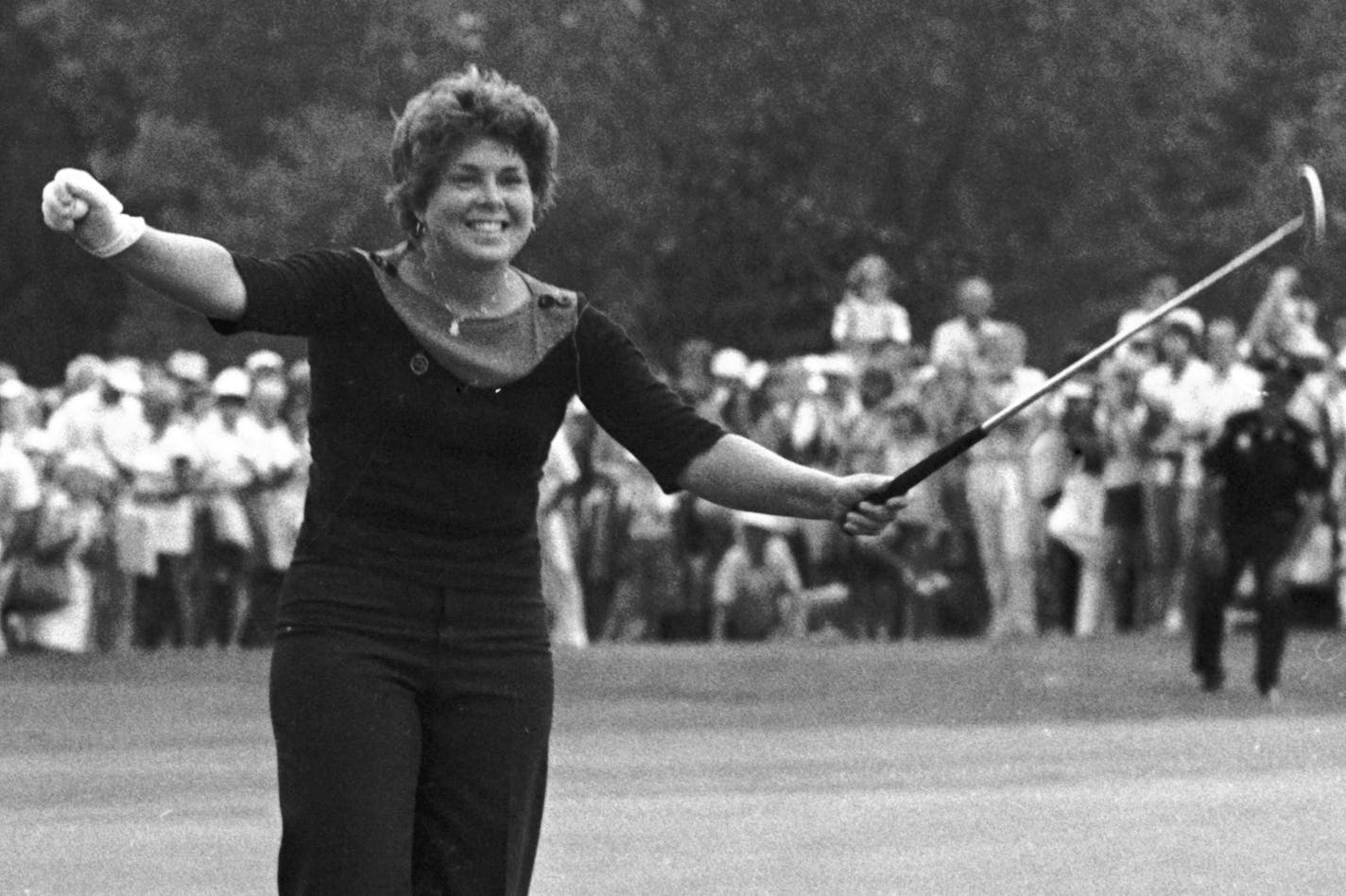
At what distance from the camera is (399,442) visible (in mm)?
6273

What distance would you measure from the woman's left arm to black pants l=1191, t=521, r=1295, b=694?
38.5ft

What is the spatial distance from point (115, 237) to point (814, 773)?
8.62m

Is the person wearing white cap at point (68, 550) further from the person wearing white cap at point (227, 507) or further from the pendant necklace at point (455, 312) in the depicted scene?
the pendant necklace at point (455, 312)

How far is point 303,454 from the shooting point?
22.0m

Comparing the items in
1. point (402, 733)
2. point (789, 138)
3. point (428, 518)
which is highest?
point (789, 138)

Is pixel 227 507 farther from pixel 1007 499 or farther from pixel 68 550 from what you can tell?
pixel 1007 499

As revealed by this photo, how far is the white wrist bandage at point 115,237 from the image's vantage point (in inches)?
236

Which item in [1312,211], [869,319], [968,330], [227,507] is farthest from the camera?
[869,319]

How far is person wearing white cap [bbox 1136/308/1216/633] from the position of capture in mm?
21281

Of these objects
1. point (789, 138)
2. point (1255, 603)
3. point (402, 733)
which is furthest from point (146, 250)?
point (789, 138)

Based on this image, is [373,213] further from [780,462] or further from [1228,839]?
[780,462]

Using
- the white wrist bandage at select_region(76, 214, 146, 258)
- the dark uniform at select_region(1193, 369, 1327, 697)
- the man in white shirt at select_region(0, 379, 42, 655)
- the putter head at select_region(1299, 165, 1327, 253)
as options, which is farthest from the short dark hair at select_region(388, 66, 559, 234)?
the man in white shirt at select_region(0, 379, 42, 655)

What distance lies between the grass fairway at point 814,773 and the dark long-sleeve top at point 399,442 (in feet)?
13.9

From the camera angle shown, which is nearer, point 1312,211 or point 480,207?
point 480,207
